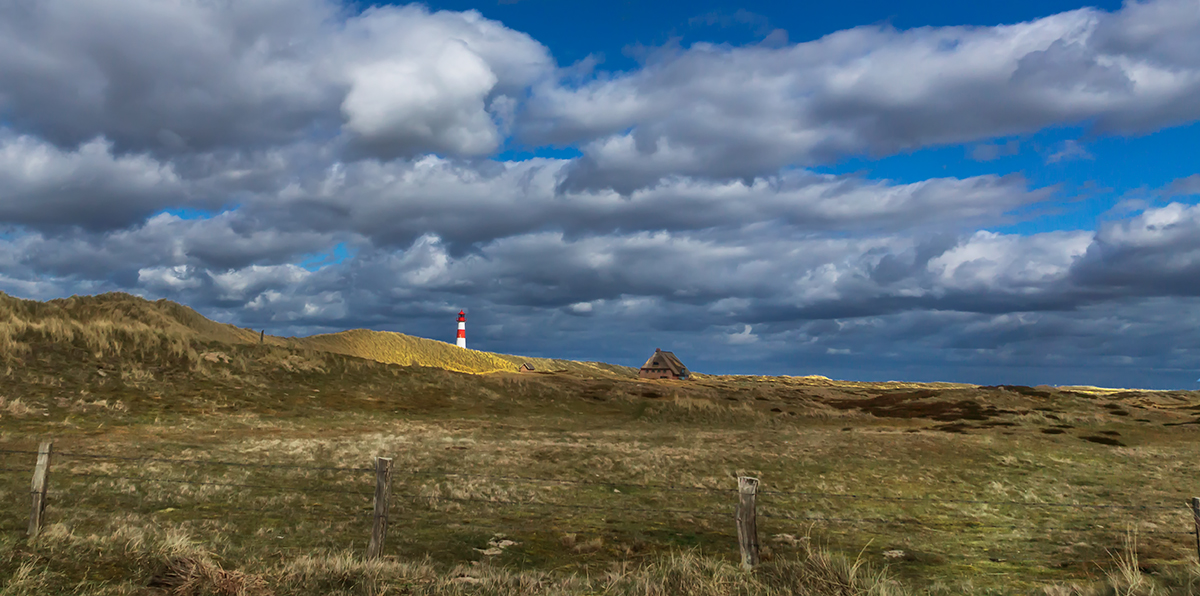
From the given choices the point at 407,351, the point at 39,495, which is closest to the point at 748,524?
the point at 39,495

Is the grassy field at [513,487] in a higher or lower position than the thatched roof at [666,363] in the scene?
lower

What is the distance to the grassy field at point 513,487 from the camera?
10758 millimetres

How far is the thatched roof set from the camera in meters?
119

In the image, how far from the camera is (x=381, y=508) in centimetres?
1284

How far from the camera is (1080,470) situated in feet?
104

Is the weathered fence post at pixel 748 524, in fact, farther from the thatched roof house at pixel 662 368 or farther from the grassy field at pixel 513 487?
the thatched roof house at pixel 662 368

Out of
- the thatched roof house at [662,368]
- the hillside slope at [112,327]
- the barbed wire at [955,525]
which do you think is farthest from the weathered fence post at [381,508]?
the thatched roof house at [662,368]

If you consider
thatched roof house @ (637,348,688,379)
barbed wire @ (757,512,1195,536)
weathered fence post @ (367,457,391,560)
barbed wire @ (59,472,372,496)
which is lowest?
barbed wire @ (757,512,1195,536)

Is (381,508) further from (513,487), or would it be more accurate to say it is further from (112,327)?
(112,327)

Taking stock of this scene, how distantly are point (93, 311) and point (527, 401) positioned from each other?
38.5 metres

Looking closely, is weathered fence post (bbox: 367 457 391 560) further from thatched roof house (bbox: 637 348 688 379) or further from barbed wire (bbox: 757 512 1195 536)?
thatched roof house (bbox: 637 348 688 379)

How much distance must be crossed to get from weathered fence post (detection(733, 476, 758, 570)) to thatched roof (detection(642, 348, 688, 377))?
107 metres

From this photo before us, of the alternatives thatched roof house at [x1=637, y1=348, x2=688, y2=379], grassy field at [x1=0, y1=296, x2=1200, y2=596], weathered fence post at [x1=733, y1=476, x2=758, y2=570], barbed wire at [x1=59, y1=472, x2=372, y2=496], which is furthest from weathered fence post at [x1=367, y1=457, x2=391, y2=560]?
thatched roof house at [x1=637, y1=348, x2=688, y2=379]

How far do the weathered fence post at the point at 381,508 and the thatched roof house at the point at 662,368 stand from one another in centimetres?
10563
